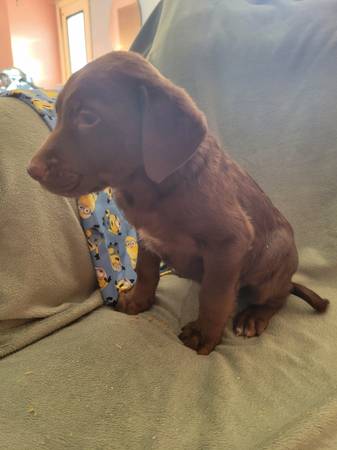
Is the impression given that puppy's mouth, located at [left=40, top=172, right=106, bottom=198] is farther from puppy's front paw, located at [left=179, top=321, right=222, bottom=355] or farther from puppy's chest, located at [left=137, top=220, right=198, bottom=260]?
puppy's front paw, located at [left=179, top=321, right=222, bottom=355]

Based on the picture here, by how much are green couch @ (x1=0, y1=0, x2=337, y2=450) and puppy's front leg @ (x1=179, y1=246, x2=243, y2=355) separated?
0.21ft

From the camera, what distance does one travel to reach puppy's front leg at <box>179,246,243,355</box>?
1325 mm

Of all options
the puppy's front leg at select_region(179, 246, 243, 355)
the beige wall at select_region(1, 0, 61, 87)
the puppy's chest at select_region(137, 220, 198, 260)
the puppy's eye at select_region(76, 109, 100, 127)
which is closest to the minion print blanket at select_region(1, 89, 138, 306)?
the puppy's chest at select_region(137, 220, 198, 260)

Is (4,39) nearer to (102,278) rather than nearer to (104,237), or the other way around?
(104,237)

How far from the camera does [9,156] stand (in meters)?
1.51

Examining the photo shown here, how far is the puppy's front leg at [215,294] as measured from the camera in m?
1.33

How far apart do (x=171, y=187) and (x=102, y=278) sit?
1.86ft

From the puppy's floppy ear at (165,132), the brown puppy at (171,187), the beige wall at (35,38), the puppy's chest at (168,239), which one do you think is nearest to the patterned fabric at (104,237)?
the brown puppy at (171,187)

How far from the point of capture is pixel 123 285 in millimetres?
1714

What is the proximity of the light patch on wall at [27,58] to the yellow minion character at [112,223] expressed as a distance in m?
7.64

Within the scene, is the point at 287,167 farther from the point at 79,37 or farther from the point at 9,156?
the point at 79,37

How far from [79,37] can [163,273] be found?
703 centimetres

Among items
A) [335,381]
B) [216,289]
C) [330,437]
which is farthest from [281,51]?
[330,437]

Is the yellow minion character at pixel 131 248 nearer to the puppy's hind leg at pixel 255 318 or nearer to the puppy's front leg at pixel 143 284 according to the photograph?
the puppy's front leg at pixel 143 284
